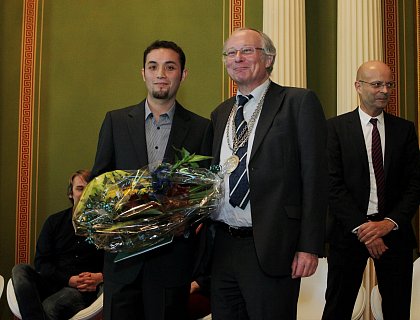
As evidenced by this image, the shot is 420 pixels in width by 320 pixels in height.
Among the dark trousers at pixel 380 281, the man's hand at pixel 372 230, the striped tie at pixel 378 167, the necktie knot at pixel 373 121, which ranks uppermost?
the necktie knot at pixel 373 121

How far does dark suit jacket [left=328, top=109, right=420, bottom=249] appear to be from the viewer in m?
4.00

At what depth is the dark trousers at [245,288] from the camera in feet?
9.22

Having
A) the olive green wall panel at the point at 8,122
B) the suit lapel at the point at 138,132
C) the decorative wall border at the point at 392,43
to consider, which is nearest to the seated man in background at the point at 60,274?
the olive green wall panel at the point at 8,122

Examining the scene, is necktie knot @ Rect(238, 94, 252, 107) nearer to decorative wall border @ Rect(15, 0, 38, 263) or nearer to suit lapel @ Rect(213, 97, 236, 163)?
suit lapel @ Rect(213, 97, 236, 163)

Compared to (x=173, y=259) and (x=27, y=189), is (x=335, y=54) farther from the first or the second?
(x=173, y=259)

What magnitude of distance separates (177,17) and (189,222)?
12.0 ft

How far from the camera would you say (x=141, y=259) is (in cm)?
305

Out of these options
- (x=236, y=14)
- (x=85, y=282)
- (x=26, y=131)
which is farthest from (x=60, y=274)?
(x=236, y=14)

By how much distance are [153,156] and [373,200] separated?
59.7 inches

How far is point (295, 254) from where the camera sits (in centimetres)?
285

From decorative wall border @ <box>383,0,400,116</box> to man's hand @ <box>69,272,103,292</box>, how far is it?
9.64ft

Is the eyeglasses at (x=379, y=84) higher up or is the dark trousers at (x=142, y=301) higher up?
the eyeglasses at (x=379, y=84)

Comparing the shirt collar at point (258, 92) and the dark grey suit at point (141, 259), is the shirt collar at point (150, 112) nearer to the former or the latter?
the dark grey suit at point (141, 259)

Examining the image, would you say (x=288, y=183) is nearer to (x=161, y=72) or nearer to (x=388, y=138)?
(x=161, y=72)
